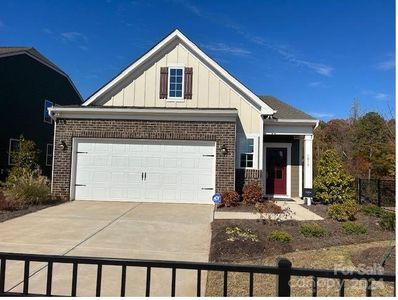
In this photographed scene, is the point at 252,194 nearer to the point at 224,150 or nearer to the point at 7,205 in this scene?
the point at 224,150

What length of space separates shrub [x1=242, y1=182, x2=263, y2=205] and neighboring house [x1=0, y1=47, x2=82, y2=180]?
13.4 meters

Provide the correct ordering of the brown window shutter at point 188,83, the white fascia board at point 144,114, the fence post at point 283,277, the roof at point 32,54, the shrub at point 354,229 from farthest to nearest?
the roof at point 32,54
the brown window shutter at point 188,83
the white fascia board at point 144,114
the shrub at point 354,229
the fence post at point 283,277

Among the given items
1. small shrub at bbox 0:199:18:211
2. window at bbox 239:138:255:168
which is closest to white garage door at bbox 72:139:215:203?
window at bbox 239:138:255:168

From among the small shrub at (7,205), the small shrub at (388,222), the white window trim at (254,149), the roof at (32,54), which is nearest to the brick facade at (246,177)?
the white window trim at (254,149)

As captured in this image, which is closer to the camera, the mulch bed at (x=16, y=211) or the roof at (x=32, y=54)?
the mulch bed at (x=16, y=211)

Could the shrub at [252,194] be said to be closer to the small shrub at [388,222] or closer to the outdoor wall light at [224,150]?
the outdoor wall light at [224,150]

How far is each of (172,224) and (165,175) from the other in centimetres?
428

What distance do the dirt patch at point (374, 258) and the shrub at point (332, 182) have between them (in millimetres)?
6263

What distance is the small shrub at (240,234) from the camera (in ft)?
24.7

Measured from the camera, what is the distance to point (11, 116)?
20.4 m

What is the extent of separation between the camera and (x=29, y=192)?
11.9m

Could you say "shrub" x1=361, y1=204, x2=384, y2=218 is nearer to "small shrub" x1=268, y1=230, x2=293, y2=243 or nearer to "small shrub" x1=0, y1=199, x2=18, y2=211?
"small shrub" x1=268, y1=230, x2=293, y2=243

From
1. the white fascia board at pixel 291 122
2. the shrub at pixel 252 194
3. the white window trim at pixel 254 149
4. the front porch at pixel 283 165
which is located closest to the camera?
the shrub at pixel 252 194

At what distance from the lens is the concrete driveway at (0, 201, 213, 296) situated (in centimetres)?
518
